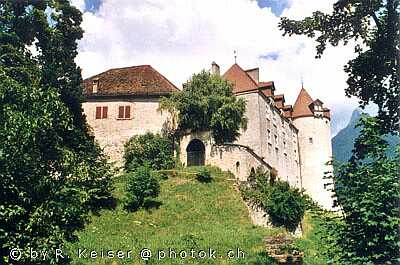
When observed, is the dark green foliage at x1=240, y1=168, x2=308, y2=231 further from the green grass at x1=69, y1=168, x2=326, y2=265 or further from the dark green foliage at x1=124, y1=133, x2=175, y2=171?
the dark green foliage at x1=124, y1=133, x2=175, y2=171

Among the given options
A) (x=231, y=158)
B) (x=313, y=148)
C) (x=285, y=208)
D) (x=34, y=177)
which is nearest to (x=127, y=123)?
(x=231, y=158)

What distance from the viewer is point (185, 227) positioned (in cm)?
2478

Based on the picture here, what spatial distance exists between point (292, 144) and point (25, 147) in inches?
1650

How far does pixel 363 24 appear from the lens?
1287 centimetres

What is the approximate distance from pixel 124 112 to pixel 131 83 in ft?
9.60

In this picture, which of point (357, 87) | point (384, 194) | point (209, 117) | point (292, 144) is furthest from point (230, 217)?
point (292, 144)

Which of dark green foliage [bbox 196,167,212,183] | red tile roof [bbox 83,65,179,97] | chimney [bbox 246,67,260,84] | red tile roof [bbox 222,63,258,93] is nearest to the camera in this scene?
dark green foliage [bbox 196,167,212,183]

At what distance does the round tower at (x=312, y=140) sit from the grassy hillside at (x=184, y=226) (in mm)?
21279

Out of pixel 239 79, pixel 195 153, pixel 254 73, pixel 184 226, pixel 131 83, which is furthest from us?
pixel 254 73

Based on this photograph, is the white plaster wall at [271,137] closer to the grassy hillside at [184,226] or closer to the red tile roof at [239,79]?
the red tile roof at [239,79]

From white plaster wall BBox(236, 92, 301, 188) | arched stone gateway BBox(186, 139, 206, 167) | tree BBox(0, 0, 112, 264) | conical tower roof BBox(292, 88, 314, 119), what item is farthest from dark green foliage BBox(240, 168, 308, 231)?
conical tower roof BBox(292, 88, 314, 119)

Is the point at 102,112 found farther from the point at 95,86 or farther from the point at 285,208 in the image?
the point at 285,208

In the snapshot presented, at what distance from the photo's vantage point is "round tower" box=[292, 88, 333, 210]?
52688mm

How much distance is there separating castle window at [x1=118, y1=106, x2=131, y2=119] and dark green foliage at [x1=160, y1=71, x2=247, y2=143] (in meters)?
4.41
